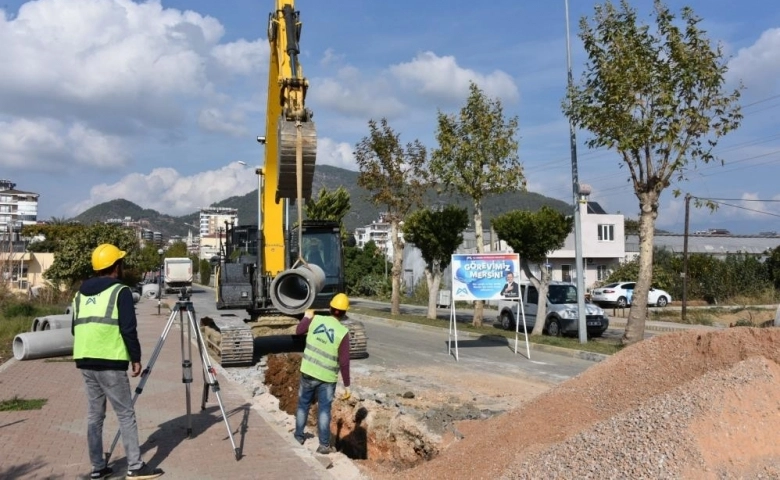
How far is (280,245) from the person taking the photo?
1396 centimetres

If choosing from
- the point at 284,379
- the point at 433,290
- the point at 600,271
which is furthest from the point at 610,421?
the point at 600,271

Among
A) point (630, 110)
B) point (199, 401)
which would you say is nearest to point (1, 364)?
point (199, 401)

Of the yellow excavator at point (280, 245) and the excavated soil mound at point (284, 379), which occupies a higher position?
the yellow excavator at point (280, 245)

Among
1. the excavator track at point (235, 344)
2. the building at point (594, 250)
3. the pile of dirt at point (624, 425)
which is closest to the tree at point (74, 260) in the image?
the excavator track at point (235, 344)

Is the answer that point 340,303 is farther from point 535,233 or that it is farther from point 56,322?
point 535,233

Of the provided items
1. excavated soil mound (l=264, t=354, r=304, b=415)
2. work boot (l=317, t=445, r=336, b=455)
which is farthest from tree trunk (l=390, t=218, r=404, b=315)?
work boot (l=317, t=445, r=336, b=455)

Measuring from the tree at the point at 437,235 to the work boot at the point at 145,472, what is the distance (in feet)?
68.4

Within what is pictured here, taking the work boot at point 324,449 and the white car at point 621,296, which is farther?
the white car at point 621,296

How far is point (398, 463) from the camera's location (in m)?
8.52

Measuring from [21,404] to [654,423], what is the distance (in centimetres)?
804

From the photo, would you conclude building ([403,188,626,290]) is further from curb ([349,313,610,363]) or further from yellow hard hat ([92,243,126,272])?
yellow hard hat ([92,243,126,272])

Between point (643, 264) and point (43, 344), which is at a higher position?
point (643, 264)

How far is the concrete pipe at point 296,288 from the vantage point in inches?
378

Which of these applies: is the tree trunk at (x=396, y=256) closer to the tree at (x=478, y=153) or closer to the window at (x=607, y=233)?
the tree at (x=478, y=153)
